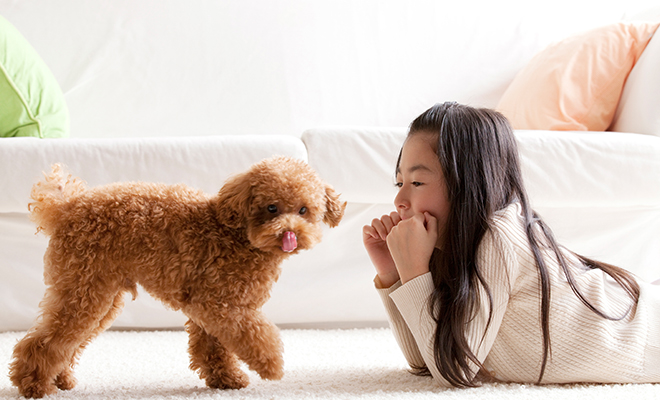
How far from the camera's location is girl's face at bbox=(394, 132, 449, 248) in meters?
0.97

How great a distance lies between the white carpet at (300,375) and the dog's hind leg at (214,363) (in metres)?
0.02

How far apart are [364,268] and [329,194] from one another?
0.62m

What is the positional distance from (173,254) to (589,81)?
142cm

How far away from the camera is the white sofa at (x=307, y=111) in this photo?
4.42 feet

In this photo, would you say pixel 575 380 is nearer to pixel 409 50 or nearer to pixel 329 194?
pixel 329 194

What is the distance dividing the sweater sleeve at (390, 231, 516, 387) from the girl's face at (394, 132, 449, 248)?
0.30ft

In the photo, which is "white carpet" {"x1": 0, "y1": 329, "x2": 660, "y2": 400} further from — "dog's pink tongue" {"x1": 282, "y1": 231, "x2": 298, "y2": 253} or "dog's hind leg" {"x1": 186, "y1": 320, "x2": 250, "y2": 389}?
"dog's pink tongue" {"x1": 282, "y1": 231, "x2": 298, "y2": 253}

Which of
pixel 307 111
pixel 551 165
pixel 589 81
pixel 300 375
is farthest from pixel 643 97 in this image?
pixel 300 375

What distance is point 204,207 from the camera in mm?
842

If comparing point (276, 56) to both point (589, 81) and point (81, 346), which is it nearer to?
point (589, 81)

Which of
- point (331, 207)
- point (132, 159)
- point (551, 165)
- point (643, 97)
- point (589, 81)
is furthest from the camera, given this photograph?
point (589, 81)

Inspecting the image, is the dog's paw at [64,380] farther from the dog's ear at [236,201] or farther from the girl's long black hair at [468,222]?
the girl's long black hair at [468,222]

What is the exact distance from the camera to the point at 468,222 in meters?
0.94

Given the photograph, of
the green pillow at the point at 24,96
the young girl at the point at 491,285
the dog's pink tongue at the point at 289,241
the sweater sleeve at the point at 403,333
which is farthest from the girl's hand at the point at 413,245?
the green pillow at the point at 24,96
